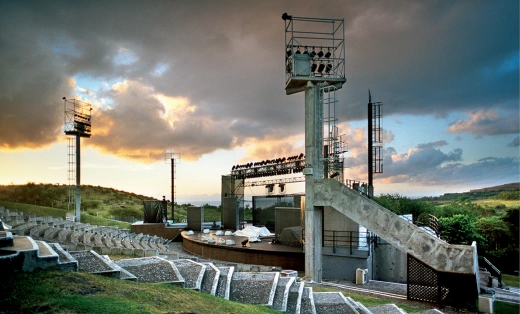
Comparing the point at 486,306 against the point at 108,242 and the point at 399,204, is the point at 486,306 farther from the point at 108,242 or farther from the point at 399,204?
the point at 399,204

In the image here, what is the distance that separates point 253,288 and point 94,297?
182 inches

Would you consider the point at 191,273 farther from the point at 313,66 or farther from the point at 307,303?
the point at 313,66

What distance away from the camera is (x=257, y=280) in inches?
407

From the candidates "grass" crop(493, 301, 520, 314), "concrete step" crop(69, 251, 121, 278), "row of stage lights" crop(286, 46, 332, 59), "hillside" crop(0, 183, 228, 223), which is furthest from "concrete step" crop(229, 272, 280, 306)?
"hillside" crop(0, 183, 228, 223)

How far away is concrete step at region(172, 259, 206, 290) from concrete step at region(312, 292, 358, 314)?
10.5 feet

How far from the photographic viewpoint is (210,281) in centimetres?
927

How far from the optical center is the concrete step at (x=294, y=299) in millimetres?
9194

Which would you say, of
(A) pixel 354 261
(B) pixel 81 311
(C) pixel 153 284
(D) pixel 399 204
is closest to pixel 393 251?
(A) pixel 354 261

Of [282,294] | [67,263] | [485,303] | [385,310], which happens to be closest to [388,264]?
[485,303]

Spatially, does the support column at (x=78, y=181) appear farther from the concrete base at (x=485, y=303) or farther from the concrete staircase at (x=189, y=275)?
the concrete base at (x=485, y=303)

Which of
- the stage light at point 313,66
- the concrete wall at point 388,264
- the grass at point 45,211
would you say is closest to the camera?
the stage light at point 313,66

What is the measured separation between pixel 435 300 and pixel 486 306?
5.93 feet

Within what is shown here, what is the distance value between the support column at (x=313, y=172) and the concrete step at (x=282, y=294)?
6.91 meters

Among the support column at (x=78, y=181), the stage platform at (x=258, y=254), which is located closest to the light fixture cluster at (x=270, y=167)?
the stage platform at (x=258, y=254)
